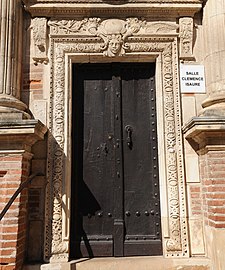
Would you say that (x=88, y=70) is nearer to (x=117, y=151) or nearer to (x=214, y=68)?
(x=117, y=151)

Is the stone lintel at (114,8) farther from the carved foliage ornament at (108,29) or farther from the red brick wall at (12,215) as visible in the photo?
the red brick wall at (12,215)

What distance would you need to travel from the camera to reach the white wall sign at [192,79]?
161 inches

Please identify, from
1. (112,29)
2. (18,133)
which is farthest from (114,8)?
(18,133)

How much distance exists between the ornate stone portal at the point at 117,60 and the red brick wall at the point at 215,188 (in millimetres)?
352

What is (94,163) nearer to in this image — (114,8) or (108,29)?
(108,29)

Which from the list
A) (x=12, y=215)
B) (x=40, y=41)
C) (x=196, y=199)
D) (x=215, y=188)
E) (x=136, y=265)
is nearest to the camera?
(x=12, y=215)

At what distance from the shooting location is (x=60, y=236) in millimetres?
3705

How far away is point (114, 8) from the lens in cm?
421

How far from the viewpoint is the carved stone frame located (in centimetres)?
373

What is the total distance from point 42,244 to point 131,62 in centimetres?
259

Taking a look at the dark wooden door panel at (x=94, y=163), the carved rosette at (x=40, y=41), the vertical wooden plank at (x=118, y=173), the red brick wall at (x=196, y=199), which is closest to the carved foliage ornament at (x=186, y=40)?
the vertical wooden plank at (x=118, y=173)

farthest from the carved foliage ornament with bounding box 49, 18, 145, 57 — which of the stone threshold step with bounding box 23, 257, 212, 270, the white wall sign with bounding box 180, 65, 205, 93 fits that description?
the stone threshold step with bounding box 23, 257, 212, 270

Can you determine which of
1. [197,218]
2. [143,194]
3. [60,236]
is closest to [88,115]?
[143,194]

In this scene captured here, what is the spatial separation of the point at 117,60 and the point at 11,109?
5.00ft
